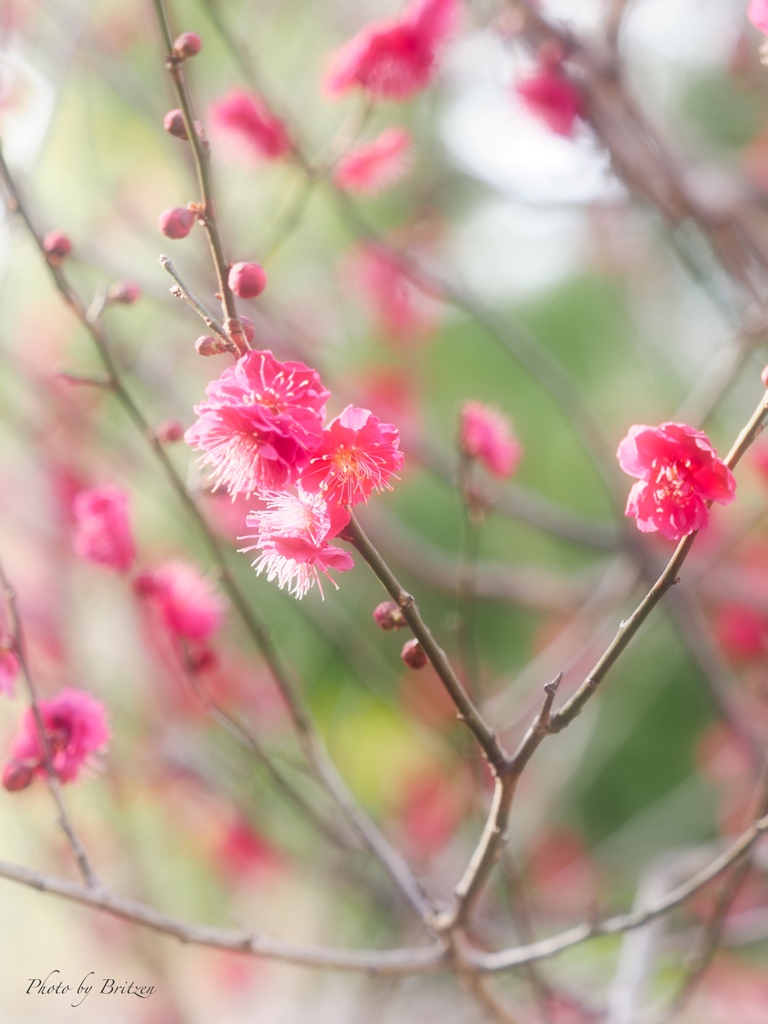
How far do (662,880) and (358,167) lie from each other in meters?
1.24

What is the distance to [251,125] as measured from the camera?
4.43ft

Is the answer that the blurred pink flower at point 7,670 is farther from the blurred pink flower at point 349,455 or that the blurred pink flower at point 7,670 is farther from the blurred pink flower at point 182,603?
the blurred pink flower at point 349,455

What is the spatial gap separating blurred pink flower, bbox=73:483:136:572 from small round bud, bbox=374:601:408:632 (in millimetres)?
471

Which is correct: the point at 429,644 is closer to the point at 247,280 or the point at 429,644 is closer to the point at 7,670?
the point at 247,280

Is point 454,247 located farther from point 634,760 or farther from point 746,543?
point 634,760

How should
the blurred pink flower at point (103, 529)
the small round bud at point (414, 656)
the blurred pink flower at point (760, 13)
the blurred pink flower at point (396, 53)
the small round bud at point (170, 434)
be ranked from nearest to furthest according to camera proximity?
the small round bud at point (414, 656)
the blurred pink flower at point (760, 13)
the small round bud at point (170, 434)
the blurred pink flower at point (103, 529)
the blurred pink flower at point (396, 53)

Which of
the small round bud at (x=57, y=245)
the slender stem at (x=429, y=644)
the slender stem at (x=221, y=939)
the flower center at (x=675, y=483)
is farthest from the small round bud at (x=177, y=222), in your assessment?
the slender stem at (x=221, y=939)

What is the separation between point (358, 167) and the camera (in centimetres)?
137

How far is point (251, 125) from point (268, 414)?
3.15 feet

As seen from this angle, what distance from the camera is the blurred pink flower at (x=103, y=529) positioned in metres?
1.08

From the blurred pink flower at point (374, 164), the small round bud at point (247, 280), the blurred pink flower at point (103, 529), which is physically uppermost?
the blurred pink flower at point (374, 164)

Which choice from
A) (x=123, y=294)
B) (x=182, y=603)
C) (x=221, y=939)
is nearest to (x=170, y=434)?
(x=123, y=294)

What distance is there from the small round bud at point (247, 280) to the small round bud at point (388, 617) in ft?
0.89

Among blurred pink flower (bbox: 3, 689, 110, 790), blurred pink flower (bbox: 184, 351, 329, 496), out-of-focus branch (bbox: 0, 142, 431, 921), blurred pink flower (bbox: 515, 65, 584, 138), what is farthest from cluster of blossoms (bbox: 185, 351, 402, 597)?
blurred pink flower (bbox: 515, 65, 584, 138)
